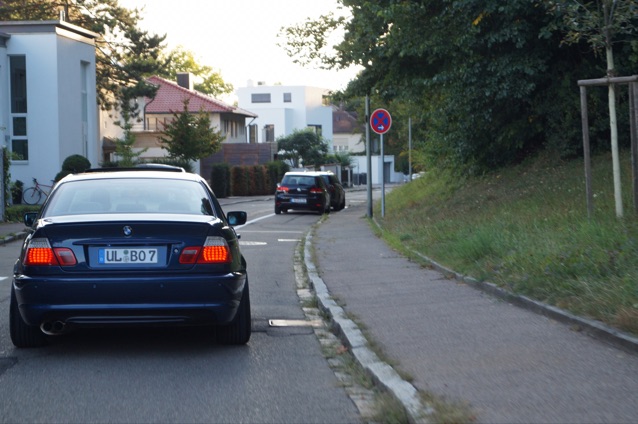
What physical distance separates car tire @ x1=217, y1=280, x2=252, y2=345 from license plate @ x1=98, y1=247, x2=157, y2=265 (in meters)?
0.99

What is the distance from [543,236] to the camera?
12352mm

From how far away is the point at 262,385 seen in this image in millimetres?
6715

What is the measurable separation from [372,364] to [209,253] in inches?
62.2

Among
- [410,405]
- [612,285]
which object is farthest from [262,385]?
[612,285]

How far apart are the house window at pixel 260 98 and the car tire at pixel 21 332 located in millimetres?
112590

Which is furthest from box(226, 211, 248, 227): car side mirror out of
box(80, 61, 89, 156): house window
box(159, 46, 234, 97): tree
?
box(159, 46, 234, 97): tree

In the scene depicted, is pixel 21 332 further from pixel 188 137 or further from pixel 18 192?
pixel 188 137

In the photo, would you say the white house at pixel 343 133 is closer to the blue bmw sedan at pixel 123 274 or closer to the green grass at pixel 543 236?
the green grass at pixel 543 236

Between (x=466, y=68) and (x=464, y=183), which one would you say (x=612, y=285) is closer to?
(x=466, y=68)

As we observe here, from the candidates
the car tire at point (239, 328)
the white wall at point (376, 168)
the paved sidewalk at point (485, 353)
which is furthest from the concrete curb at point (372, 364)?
the white wall at point (376, 168)

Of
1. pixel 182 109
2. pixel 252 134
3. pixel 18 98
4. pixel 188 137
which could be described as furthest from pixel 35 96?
pixel 252 134

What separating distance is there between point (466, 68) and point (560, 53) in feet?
8.50

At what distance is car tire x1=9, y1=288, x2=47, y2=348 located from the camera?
7707 mm

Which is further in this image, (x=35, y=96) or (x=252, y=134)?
(x=252, y=134)
